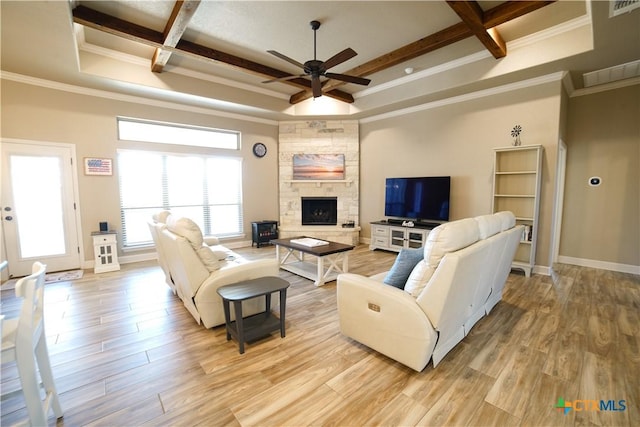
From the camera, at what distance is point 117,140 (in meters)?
4.81

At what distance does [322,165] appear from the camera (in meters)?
6.61

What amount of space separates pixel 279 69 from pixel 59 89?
3.40 metres

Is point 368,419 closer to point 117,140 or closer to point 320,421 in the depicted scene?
point 320,421

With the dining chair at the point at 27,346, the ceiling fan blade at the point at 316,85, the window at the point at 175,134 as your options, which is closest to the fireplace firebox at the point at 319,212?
the window at the point at 175,134

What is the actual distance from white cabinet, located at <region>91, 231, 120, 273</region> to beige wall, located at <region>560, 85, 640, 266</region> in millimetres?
7703

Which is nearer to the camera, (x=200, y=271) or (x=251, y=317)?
(x=200, y=271)

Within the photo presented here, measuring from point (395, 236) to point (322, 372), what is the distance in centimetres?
395

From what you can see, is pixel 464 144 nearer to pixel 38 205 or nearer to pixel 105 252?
pixel 105 252

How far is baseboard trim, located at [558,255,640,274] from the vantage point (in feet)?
14.2

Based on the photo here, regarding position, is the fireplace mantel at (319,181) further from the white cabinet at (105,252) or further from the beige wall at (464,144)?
the white cabinet at (105,252)

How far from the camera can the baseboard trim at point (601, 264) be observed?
4.33m

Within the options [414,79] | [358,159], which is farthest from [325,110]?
[414,79]

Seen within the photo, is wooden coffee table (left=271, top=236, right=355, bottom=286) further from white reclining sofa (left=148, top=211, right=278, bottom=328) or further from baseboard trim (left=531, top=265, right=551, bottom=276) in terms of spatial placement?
baseboard trim (left=531, top=265, right=551, bottom=276)

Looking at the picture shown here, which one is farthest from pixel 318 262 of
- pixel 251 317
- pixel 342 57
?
pixel 342 57
